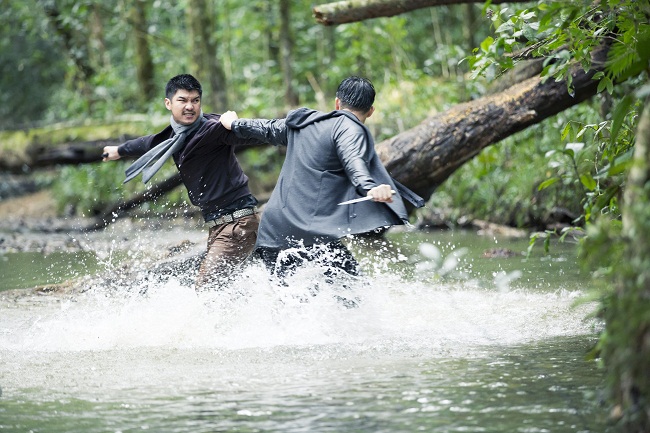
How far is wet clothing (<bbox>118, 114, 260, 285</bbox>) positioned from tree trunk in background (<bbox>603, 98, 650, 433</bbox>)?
4.01 m

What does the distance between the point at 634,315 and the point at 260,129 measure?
402 cm

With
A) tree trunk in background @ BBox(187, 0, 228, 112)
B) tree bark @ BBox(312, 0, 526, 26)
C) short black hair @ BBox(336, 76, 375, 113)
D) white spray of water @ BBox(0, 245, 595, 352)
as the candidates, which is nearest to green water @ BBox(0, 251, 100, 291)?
white spray of water @ BBox(0, 245, 595, 352)

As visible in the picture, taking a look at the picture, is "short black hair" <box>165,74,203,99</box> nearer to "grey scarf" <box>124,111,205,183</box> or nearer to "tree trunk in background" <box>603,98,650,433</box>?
"grey scarf" <box>124,111,205,183</box>

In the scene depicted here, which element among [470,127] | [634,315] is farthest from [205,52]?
[634,315]

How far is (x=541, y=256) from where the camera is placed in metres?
10.4

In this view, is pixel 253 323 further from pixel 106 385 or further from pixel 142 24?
pixel 142 24

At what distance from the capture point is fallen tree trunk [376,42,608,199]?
8.98 meters

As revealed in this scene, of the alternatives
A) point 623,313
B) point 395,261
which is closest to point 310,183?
point 623,313

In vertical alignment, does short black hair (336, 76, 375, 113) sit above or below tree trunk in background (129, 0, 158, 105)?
below

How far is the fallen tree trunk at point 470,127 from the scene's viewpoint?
29.5 feet

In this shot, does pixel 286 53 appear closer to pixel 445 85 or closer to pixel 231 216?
pixel 445 85

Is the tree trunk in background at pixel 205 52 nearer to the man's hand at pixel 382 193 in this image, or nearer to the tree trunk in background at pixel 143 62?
the tree trunk in background at pixel 143 62

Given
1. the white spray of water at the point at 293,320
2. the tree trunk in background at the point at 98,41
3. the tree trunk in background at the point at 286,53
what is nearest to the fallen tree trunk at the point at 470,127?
the white spray of water at the point at 293,320

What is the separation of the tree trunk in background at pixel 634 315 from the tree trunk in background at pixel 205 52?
12.2m
